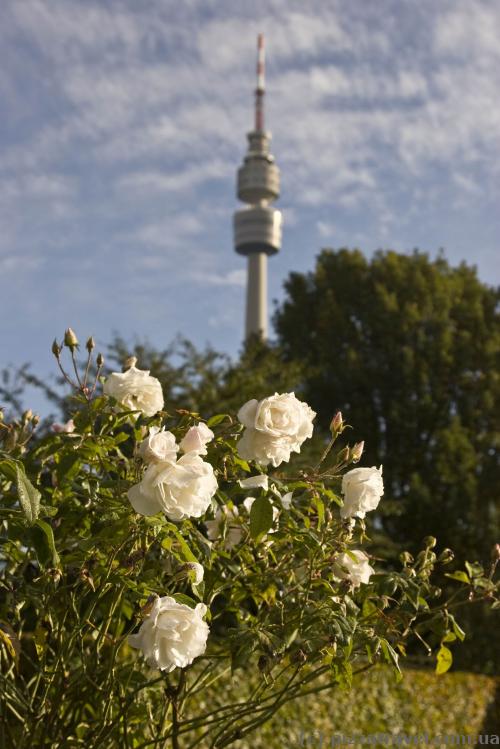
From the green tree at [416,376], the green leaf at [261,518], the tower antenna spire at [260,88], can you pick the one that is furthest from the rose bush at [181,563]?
the tower antenna spire at [260,88]

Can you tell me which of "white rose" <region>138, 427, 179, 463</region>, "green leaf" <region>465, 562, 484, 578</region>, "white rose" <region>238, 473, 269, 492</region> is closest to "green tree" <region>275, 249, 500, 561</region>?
"green leaf" <region>465, 562, 484, 578</region>

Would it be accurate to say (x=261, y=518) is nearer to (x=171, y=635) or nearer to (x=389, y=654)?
(x=171, y=635)

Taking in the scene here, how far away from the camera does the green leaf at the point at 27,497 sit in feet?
6.09

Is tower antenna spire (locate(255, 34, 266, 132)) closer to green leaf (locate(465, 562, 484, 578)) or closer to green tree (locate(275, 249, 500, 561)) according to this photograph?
green tree (locate(275, 249, 500, 561))

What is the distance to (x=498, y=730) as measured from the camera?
977cm

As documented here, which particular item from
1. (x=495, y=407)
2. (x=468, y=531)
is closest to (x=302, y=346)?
(x=495, y=407)

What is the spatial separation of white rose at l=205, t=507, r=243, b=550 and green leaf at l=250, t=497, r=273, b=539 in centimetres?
44

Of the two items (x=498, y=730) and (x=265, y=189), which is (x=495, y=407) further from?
(x=265, y=189)

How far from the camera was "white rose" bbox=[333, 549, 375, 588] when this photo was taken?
8.47 ft

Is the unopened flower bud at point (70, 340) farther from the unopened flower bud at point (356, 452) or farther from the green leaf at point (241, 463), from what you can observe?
the unopened flower bud at point (356, 452)

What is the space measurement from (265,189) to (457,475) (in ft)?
138

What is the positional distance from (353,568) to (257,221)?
53.2 m

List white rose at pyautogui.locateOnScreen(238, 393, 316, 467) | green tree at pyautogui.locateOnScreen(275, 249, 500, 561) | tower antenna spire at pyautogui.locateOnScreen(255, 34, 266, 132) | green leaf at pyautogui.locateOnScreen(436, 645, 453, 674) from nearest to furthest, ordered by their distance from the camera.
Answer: white rose at pyautogui.locateOnScreen(238, 393, 316, 467) → green leaf at pyautogui.locateOnScreen(436, 645, 453, 674) → green tree at pyautogui.locateOnScreen(275, 249, 500, 561) → tower antenna spire at pyautogui.locateOnScreen(255, 34, 266, 132)

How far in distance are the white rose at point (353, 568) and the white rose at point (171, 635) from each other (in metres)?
0.64
